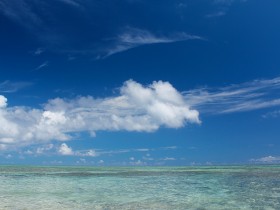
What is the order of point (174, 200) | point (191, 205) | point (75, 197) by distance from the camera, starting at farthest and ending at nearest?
point (75, 197)
point (174, 200)
point (191, 205)

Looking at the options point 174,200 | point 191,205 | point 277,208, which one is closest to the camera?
point 277,208

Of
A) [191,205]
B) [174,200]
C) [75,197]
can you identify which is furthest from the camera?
[75,197]

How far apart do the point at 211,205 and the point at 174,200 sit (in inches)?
97.4

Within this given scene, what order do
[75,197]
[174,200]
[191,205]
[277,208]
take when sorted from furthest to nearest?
[75,197], [174,200], [191,205], [277,208]

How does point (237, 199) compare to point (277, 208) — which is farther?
point (237, 199)

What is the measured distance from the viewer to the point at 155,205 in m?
17.3

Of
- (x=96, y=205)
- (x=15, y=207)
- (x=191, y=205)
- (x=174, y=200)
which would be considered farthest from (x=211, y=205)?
(x=15, y=207)

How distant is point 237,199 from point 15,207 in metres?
12.2

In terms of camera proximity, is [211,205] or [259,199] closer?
[211,205]

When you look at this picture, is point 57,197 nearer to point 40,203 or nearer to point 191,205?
point 40,203

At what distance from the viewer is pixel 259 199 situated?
62.5ft

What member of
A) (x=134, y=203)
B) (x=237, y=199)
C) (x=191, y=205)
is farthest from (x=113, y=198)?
(x=237, y=199)

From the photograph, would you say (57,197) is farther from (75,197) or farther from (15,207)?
Result: (15,207)

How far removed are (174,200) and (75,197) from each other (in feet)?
20.5
